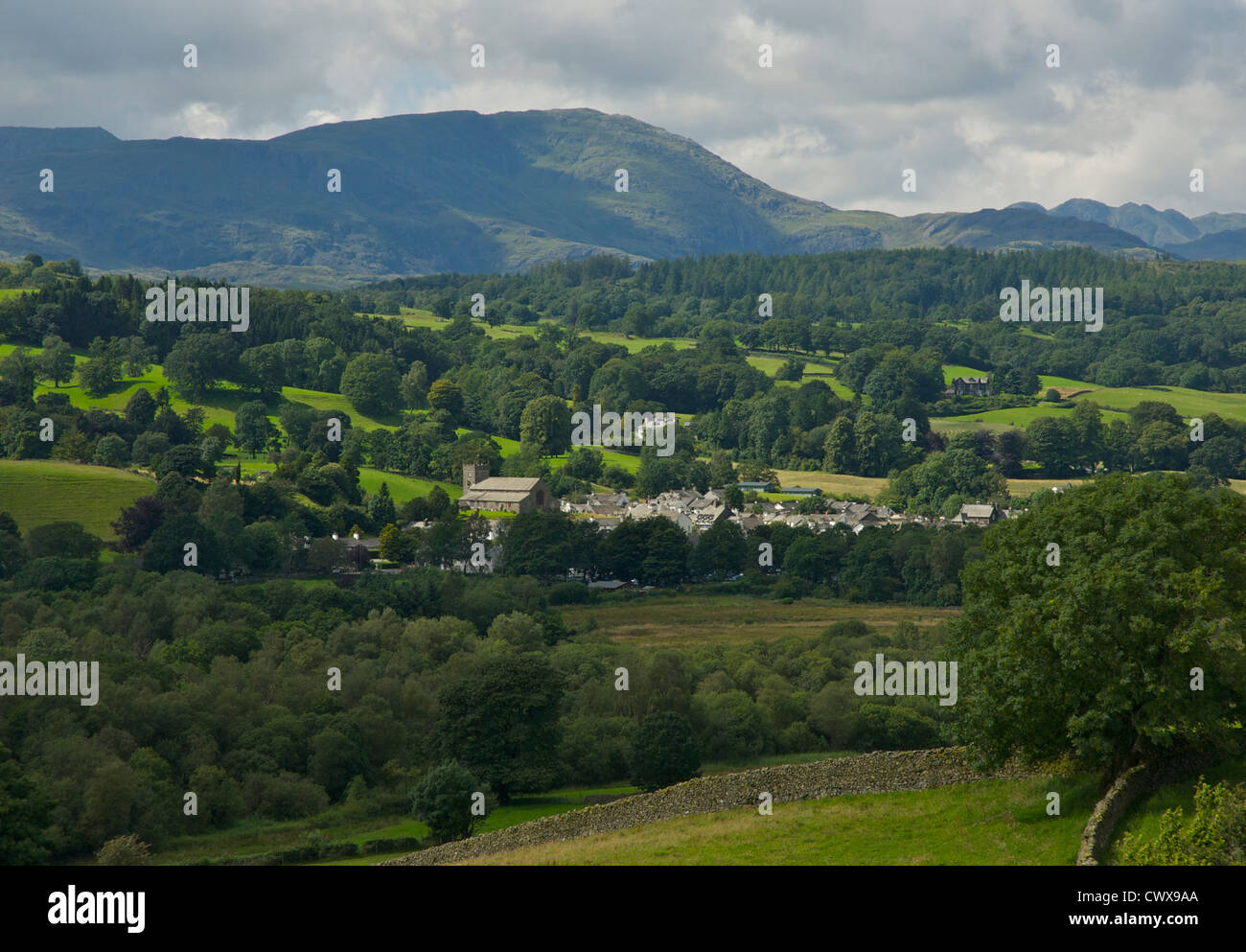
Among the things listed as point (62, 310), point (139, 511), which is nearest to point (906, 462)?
point (139, 511)

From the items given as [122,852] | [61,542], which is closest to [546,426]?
[61,542]

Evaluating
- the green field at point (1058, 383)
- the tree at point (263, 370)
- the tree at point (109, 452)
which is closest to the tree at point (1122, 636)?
the tree at point (109, 452)

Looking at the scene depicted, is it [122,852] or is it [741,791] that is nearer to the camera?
[741,791]

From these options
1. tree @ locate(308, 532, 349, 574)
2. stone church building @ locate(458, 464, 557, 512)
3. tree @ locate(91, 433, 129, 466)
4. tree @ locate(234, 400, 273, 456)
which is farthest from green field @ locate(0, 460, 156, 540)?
stone church building @ locate(458, 464, 557, 512)

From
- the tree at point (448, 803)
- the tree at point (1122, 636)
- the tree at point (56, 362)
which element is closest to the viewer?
the tree at point (1122, 636)

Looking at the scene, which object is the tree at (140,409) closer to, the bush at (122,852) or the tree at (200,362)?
the tree at (200,362)

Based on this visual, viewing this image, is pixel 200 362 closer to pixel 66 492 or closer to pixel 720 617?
pixel 66 492
